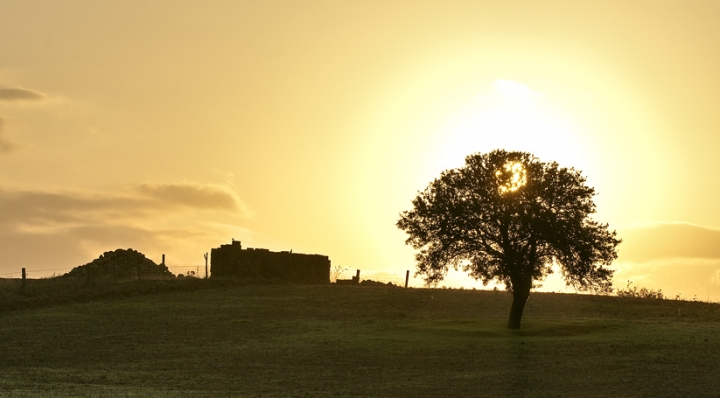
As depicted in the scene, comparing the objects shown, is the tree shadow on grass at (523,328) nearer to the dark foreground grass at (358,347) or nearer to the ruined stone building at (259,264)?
the dark foreground grass at (358,347)

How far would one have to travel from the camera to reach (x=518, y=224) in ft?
155

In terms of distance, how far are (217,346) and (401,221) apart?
43.2ft

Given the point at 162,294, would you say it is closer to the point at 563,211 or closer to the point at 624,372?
the point at 563,211

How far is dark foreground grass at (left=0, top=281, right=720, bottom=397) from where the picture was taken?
1209 inches

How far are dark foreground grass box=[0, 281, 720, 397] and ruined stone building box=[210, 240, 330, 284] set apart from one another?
33.7 ft

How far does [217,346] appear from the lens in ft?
141

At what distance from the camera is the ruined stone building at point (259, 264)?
7544 cm

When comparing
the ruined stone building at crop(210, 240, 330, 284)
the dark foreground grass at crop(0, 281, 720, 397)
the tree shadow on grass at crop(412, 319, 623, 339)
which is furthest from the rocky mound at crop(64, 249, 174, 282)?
the tree shadow on grass at crop(412, 319, 623, 339)

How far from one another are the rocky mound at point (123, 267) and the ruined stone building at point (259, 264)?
571 centimetres

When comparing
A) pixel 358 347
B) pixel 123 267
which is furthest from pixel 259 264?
pixel 358 347

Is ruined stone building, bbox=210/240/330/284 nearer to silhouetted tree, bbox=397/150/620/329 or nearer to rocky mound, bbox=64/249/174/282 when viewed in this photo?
rocky mound, bbox=64/249/174/282

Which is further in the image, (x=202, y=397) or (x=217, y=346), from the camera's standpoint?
(x=217, y=346)

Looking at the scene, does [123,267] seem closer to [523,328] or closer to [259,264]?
[259,264]

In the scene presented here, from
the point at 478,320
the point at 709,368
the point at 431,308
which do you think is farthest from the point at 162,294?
the point at 709,368
